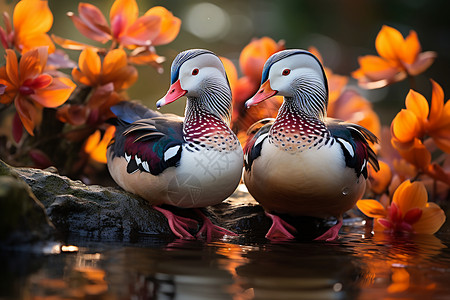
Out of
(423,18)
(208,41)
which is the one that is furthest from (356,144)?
(208,41)

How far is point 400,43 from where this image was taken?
2.85m

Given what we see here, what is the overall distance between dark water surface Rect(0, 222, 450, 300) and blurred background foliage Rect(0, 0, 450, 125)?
3.20 meters

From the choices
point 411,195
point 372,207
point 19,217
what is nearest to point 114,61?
point 19,217

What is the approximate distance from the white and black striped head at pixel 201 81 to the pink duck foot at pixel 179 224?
437 mm

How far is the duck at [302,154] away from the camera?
211 cm

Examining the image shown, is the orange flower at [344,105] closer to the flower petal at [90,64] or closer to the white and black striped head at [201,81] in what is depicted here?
the white and black striped head at [201,81]

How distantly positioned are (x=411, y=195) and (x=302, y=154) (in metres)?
0.58

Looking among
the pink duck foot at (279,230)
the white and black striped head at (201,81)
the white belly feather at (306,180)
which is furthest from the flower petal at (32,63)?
the pink duck foot at (279,230)

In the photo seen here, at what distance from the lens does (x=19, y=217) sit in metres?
1.52

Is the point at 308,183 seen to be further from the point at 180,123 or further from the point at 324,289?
the point at 324,289

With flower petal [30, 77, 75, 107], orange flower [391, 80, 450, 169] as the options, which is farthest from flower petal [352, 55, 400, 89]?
flower petal [30, 77, 75, 107]

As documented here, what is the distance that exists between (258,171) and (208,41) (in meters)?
5.47

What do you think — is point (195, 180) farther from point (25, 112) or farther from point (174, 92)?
point (25, 112)

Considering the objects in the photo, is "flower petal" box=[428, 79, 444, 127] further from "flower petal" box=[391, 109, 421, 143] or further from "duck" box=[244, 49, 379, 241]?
"duck" box=[244, 49, 379, 241]
